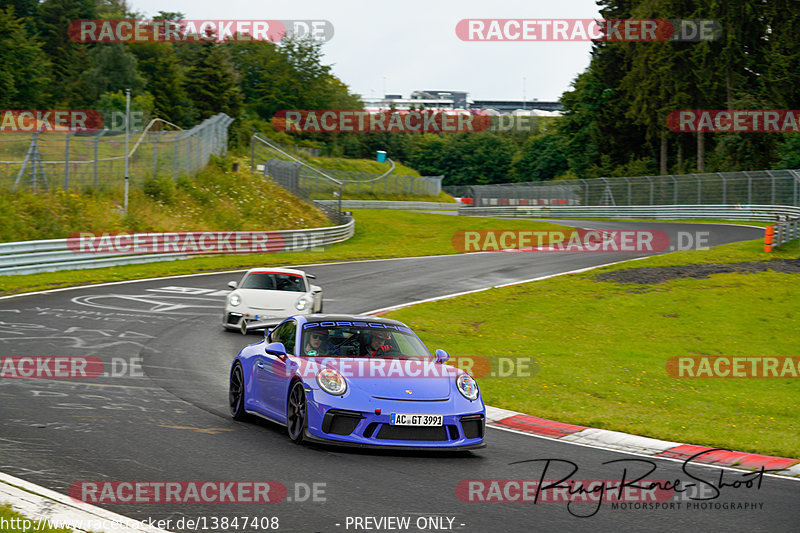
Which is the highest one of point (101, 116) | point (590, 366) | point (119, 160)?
point (101, 116)

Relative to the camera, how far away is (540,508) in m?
6.57

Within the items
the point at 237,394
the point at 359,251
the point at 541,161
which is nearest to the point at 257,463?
the point at 237,394

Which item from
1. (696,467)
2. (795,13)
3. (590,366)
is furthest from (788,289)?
(795,13)

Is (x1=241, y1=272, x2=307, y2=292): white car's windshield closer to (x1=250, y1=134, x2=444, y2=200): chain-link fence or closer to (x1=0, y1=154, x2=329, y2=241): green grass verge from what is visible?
(x1=0, y1=154, x2=329, y2=241): green grass verge

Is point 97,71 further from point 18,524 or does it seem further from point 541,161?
point 18,524

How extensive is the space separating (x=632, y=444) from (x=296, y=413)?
3.67m

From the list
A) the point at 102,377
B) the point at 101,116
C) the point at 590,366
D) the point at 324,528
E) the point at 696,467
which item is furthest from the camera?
the point at 101,116

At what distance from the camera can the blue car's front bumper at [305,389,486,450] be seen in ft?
26.3

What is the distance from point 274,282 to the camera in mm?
18953

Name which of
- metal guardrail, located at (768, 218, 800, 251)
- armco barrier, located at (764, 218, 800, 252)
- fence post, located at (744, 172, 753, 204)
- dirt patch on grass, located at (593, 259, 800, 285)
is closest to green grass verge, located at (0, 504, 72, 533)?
dirt patch on grass, located at (593, 259, 800, 285)

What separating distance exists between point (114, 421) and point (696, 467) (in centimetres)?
596

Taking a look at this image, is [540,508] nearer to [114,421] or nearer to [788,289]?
[114,421]

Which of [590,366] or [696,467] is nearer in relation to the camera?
[696,467]

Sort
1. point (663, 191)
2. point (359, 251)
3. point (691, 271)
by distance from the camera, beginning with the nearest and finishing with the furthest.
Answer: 1. point (691, 271)
2. point (359, 251)
3. point (663, 191)
